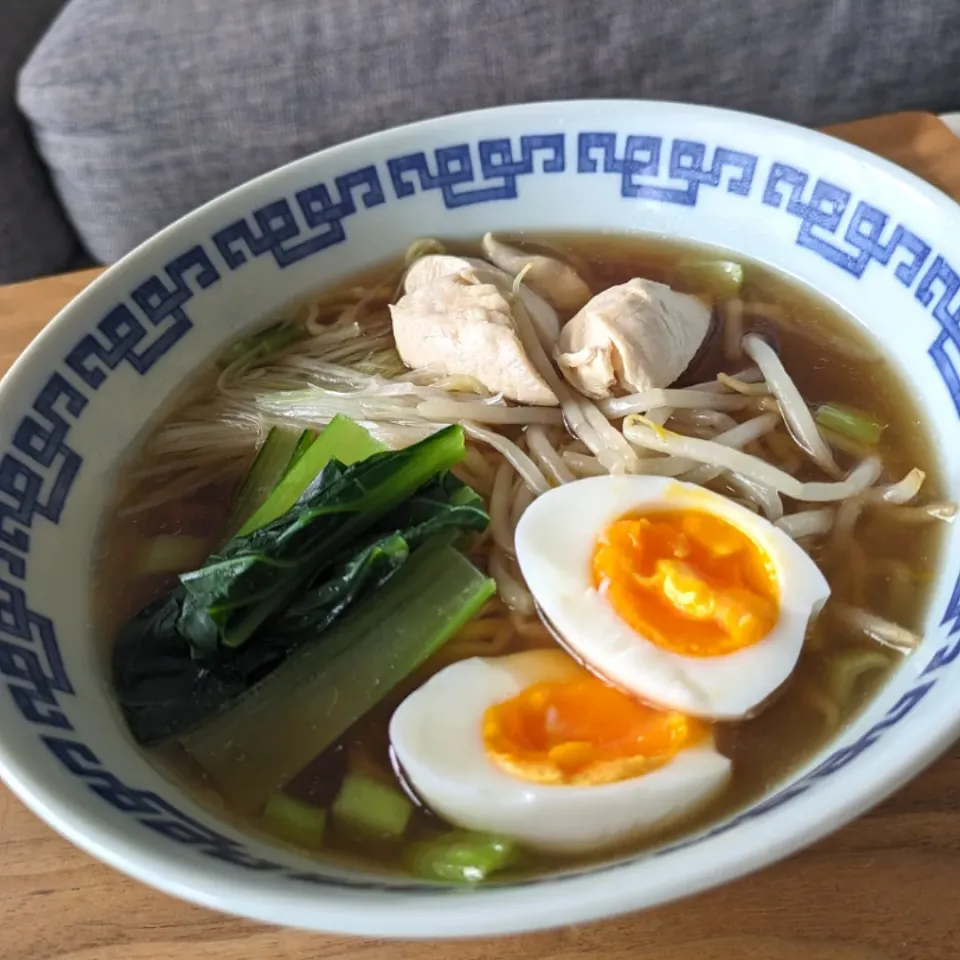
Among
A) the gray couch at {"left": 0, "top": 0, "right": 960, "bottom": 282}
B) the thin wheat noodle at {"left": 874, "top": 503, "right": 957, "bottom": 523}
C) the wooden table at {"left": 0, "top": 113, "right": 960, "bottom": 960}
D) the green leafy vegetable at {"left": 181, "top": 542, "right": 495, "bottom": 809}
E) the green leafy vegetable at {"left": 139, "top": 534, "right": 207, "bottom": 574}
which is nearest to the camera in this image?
the wooden table at {"left": 0, "top": 113, "right": 960, "bottom": 960}

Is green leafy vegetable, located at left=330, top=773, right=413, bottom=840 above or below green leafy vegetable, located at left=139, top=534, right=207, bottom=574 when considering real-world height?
above

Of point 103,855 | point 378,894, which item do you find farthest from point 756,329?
point 103,855

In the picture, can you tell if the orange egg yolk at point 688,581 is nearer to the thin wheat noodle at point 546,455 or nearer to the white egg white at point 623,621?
the white egg white at point 623,621

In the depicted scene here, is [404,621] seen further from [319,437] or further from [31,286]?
[31,286]

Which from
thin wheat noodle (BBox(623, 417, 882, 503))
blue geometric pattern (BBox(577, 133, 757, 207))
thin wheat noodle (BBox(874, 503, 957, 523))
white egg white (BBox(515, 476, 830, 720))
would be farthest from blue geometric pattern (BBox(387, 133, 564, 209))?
thin wheat noodle (BBox(874, 503, 957, 523))

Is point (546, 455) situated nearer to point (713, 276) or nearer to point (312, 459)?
point (312, 459)

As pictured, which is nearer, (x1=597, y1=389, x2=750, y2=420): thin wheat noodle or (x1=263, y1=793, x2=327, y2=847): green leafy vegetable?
(x1=263, y1=793, x2=327, y2=847): green leafy vegetable

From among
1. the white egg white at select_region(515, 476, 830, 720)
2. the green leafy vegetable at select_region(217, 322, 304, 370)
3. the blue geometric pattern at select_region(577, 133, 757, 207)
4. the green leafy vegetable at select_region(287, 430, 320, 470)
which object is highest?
the blue geometric pattern at select_region(577, 133, 757, 207)

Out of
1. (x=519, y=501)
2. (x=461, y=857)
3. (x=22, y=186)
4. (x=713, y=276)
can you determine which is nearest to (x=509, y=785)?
(x=461, y=857)

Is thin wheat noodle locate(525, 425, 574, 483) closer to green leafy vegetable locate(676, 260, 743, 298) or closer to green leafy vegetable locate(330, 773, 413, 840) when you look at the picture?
green leafy vegetable locate(676, 260, 743, 298)
